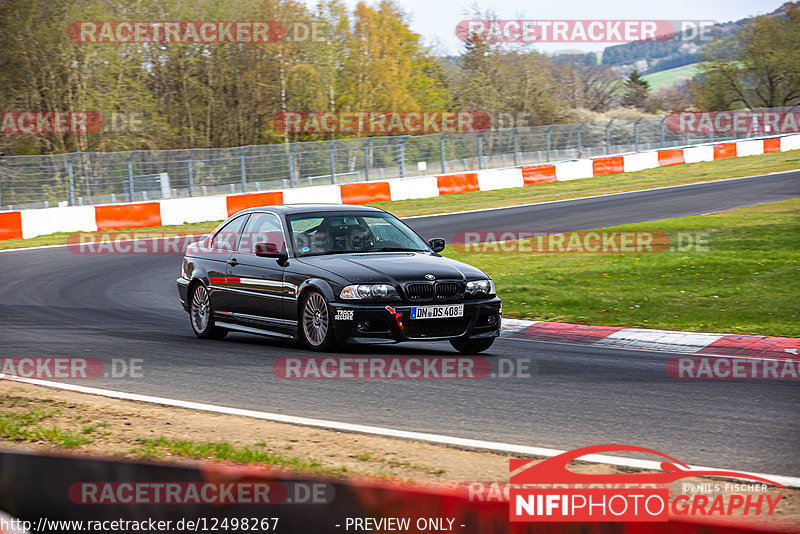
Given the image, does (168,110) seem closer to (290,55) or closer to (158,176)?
(290,55)

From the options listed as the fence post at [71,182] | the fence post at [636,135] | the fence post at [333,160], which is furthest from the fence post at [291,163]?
the fence post at [636,135]

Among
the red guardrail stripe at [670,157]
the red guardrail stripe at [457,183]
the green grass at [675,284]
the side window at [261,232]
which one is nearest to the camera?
the side window at [261,232]

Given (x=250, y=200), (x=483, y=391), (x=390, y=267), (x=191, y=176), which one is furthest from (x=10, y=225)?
(x=483, y=391)

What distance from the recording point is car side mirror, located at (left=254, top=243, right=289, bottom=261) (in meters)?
9.73

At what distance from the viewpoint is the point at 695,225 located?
19422 millimetres

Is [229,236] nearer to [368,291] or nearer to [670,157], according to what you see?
[368,291]

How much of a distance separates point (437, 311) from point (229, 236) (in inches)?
123

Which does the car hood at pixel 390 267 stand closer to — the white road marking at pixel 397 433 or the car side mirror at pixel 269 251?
the car side mirror at pixel 269 251

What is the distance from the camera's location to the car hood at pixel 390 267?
29.2 ft

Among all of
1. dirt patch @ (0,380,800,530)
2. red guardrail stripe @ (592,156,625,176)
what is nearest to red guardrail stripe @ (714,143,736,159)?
red guardrail stripe @ (592,156,625,176)

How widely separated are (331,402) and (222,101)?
41.4 metres

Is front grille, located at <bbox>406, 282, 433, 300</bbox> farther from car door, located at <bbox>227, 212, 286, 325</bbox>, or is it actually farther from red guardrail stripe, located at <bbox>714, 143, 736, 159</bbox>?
red guardrail stripe, located at <bbox>714, 143, 736, 159</bbox>

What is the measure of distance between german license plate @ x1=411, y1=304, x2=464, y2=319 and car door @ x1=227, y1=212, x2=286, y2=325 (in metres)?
1.57

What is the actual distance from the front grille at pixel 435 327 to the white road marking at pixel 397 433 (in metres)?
2.36
